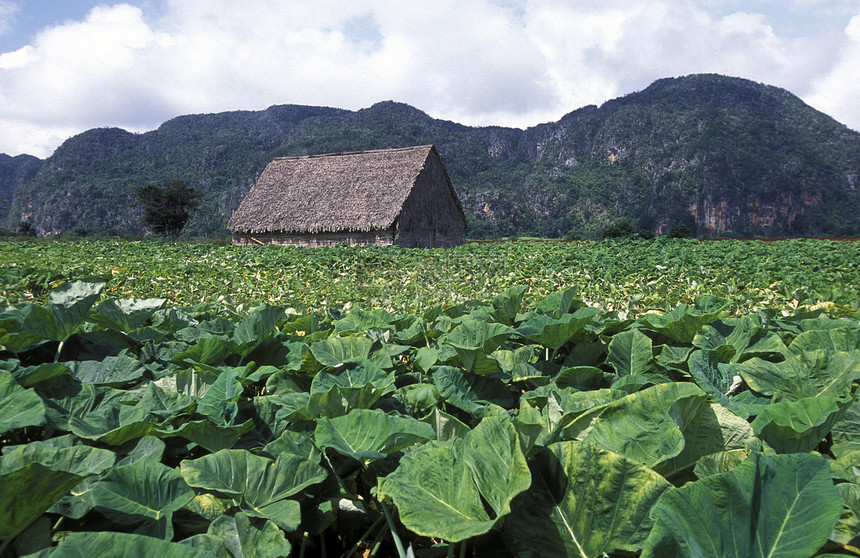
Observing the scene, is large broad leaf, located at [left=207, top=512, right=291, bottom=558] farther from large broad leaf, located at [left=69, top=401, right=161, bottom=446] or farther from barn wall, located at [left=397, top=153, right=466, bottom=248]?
barn wall, located at [left=397, top=153, right=466, bottom=248]

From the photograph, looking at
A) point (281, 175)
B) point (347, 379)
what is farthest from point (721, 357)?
point (281, 175)

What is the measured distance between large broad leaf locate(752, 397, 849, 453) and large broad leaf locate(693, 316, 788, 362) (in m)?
0.56

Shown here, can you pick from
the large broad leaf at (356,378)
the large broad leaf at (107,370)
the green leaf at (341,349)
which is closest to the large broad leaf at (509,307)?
the green leaf at (341,349)

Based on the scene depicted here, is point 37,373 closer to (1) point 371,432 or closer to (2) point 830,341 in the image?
(1) point 371,432

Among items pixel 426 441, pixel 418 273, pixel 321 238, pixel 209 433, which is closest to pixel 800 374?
pixel 426 441

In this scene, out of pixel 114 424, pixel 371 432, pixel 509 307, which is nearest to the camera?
pixel 371 432

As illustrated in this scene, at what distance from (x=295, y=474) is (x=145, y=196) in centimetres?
6945

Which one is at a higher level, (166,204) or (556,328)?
(166,204)

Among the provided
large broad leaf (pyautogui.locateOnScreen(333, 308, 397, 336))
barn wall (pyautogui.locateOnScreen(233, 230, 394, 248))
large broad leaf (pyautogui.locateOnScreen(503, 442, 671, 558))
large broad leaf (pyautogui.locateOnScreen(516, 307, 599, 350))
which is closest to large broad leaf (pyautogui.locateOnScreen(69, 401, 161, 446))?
large broad leaf (pyautogui.locateOnScreen(503, 442, 671, 558))

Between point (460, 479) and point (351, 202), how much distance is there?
21569 millimetres

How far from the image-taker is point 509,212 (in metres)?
89.2

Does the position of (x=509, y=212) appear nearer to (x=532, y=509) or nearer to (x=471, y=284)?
(x=471, y=284)

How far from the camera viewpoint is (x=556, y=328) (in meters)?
1.42

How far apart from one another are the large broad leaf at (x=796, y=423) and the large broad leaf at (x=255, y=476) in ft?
2.50
